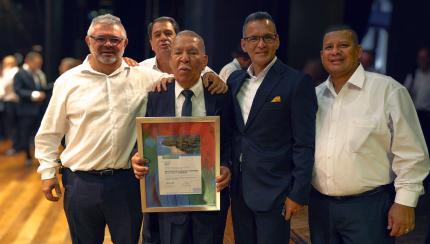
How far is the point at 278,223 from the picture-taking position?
196 cm

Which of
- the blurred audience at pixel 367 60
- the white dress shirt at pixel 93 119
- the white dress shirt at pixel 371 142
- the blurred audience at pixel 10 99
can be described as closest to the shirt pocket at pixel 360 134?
the white dress shirt at pixel 371 142

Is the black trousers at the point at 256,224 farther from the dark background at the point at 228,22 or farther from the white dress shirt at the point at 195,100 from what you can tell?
the dark background at the point at 228,22

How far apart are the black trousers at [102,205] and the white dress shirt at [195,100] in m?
0.44

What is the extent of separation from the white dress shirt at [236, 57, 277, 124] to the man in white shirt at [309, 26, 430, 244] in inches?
11.4

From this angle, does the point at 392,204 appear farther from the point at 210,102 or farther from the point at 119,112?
the point at 119,112

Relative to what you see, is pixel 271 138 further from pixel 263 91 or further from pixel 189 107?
pixel 189 107

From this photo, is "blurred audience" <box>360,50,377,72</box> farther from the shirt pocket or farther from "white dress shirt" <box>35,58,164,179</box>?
"white dress shirt" <box>35,58,164,179</box>

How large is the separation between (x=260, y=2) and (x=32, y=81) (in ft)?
10.9

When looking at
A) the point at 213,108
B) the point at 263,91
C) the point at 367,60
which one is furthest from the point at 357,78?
the point at 367,60

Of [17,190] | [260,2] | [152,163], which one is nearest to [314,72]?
[260,2]

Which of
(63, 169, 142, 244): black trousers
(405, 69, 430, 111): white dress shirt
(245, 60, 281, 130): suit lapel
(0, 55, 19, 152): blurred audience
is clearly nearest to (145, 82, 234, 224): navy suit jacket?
(245, 60, 281, 130): suit lapel

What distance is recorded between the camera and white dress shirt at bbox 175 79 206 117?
1.96m

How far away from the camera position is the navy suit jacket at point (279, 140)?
1868 mm

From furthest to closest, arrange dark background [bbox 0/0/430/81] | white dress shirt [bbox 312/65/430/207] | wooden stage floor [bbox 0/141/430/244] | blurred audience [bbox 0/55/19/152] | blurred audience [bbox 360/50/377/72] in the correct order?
blurred audience [bbox 0/55/19/152]
dark background [bbox 0/0/430/81]
blurred audience [bbox 360/50/377/72]
wooden stage floor [bbox 0/141/430/244]
white dress shirt [bbox 312/65/430/207]
